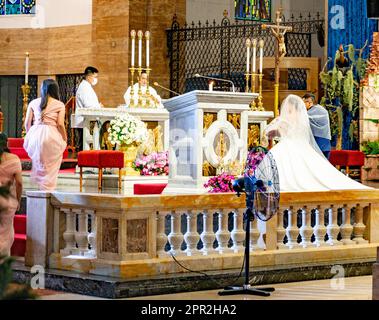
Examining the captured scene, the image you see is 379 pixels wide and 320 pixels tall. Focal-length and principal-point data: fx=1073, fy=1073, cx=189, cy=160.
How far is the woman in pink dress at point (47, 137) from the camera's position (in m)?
12.5

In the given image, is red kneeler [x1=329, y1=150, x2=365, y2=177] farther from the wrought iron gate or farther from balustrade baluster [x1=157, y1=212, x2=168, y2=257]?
balustrade baluster [x1=157, y1=212, x2=168, y2=257]

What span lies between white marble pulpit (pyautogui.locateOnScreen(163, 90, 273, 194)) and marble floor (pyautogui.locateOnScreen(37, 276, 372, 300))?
10.5 feet

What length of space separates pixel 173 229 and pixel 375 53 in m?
12.3

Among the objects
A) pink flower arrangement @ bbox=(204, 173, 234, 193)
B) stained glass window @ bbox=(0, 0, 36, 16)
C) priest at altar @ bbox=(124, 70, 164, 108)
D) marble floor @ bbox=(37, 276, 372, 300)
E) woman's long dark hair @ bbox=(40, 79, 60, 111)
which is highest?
stained glass window @ bbox=(0, 0, 36, 16)

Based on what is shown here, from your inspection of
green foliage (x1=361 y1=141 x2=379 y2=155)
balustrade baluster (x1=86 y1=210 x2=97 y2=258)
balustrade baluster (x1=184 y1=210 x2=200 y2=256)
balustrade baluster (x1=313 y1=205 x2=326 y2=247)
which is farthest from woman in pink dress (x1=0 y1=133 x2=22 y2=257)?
green foliage (x1=361 y1=141 x2=379 y2=155)

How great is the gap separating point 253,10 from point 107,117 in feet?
34.7

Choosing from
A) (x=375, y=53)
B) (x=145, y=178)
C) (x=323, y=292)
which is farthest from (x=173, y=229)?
(x=375, y=53)

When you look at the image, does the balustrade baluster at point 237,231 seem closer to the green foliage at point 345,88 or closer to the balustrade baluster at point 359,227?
the balustrade baluster at point 359,227

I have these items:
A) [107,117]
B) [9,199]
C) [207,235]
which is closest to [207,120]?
[207,235]

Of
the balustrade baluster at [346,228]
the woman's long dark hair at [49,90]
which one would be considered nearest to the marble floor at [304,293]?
the balustrade baluster at [346,228]

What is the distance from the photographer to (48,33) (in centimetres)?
2472

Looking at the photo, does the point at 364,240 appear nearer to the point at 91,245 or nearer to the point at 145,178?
the point at 91,245

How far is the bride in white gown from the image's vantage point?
11768 mm

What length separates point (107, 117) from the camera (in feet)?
57.1
